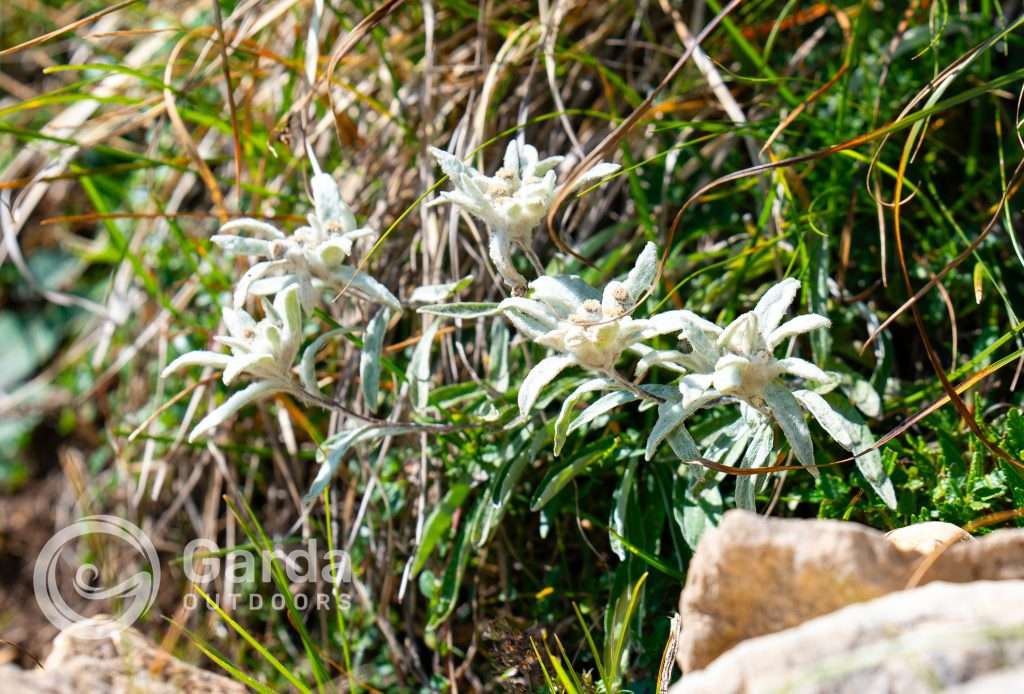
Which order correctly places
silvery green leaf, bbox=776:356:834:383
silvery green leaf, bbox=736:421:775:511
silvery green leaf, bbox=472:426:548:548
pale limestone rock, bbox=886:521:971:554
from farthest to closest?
silvery green leaf, bbox=472:426:548:548 < silvery green leaf, bbox=736:421:775:511 < silvery green leaf, bbox=776:356:834:383 < pale limestone rock, bbox=886:521:971:554

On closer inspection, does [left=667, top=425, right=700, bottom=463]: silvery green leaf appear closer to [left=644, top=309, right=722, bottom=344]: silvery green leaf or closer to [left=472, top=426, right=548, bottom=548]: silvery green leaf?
[left=644, top=309, right=722, bottom=344]: silvery green leaf

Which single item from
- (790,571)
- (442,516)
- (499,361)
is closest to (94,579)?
(442,516)

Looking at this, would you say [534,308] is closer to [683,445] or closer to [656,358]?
[656,358]

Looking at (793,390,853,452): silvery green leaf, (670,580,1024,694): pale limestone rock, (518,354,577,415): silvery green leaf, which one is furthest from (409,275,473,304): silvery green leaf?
(670,580,1024,694): pale limestone rock

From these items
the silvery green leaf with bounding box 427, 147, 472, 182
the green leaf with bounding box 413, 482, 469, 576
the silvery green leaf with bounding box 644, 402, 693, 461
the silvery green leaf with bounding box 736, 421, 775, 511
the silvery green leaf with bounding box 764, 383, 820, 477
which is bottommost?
the green leaf with bounding box 413, 482, 469, 576

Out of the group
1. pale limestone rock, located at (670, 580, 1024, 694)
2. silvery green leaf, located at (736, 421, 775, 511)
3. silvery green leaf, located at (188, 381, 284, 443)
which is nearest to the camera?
pale limestone rock, located at (670, 580, 1024, 694)

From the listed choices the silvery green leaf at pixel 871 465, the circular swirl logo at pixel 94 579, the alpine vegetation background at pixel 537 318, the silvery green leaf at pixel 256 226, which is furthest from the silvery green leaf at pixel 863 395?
the circular swirl logo at pixel 94 579

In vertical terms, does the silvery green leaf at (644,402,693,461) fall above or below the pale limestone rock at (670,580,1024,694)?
below

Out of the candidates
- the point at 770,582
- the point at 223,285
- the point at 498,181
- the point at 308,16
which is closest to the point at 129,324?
the point at 223,285

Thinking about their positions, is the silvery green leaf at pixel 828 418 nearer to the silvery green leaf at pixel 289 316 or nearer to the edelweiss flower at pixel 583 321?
the edelweiss flower at pixel 583 321
